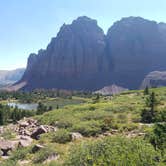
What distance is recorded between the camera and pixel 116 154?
14742 millimetres

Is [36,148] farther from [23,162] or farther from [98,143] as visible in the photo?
[98,143]

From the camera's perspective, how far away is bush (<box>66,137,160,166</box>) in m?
14.2

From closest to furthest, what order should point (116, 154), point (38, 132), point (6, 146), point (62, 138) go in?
point (116, 154) → point (6, 146) → point (62, 138) → point (38, 132)

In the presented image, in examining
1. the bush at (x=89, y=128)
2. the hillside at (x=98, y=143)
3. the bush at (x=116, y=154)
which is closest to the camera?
the bush at (x=116, y=154)

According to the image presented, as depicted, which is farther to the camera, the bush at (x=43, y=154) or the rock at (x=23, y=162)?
the rock at (x=23, y=162)

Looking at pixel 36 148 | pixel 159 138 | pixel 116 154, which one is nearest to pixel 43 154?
pixel 36 148

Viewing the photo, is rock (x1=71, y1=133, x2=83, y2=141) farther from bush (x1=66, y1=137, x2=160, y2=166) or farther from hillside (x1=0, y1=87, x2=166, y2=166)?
bush (x1=66, y1=137, x2=160, y2=166)

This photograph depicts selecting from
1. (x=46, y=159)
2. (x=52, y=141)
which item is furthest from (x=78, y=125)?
(x=46, y=159)

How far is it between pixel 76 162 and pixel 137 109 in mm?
27605

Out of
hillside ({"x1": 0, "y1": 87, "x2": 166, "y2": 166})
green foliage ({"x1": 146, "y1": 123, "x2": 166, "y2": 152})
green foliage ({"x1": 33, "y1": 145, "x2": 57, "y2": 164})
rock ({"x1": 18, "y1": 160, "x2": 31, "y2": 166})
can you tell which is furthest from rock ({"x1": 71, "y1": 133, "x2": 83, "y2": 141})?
green foliage ({"x1": 146, "y1": 123, "x2": 166, "y2": 152})

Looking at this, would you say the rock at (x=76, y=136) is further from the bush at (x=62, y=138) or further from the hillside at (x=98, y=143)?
the bush at (x=62, y=138)

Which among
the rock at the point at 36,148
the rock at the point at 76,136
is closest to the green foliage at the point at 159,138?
the rock at the point at 36,148

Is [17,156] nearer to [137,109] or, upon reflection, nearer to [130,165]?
[130,165]

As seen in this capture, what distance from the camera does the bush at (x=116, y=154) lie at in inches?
560
